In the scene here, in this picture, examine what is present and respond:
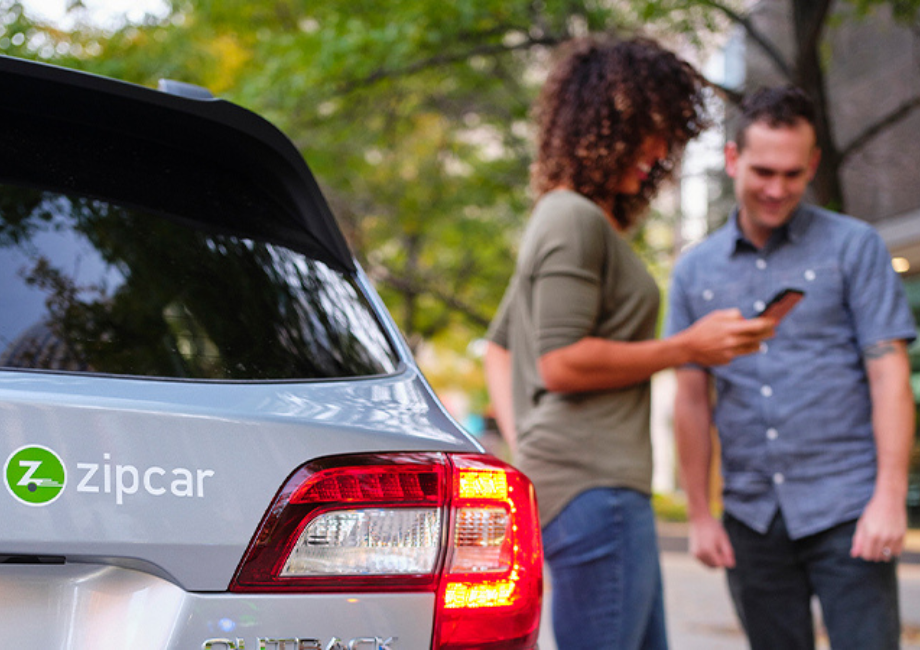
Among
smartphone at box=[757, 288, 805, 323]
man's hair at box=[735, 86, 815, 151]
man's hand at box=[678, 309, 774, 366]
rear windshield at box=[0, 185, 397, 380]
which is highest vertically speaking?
man's hair at box=[735, 86, 815, 151]

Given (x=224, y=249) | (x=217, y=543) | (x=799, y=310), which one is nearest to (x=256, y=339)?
(x=224, y=249)

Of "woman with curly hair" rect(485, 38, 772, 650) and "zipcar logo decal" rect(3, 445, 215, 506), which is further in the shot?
"woman with curly hair" rect(485, 38, 772, 650)

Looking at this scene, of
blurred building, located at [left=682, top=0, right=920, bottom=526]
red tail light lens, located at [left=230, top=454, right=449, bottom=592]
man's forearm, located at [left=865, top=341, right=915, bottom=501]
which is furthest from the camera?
blurred building, located at [left=682, top=0, right=920, bottom=526]

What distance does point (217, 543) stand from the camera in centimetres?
150

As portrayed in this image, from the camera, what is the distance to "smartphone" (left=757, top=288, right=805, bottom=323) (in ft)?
8.59

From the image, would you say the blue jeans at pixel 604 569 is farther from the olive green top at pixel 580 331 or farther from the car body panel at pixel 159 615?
the car body panel at pixel 159 615

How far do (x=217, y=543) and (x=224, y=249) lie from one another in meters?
0.58

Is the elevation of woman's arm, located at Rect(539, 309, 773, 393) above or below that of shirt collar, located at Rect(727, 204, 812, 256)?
below

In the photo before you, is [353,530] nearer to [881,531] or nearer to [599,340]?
[599,340]

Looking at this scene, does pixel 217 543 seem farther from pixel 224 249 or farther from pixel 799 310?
pixel 799 310

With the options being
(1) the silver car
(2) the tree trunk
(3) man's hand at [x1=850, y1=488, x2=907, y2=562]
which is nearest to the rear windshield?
(1) the silver car

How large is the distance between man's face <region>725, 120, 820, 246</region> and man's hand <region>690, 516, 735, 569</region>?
870 millimetres

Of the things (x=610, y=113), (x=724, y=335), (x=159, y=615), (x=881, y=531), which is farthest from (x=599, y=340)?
(x=159, y=615)

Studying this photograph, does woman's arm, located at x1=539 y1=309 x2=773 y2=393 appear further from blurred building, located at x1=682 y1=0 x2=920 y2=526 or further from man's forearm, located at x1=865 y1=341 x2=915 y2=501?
blurred building, located at x1=682 y1=0 x2=920 y2=526
